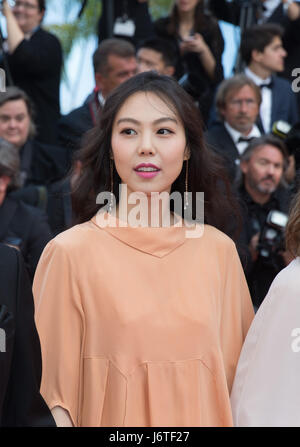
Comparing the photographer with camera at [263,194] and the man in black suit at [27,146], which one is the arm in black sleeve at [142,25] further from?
the photographer with camera at [263,194]

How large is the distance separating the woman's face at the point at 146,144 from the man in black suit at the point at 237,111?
3.16 meters

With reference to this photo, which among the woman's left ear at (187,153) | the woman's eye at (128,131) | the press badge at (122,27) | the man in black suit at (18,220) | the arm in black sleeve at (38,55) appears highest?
the press badge at (122,27)

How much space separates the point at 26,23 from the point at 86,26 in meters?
6.66

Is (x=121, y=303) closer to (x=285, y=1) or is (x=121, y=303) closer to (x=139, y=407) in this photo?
(x=139, y=407)

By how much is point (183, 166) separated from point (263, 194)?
2.52 m

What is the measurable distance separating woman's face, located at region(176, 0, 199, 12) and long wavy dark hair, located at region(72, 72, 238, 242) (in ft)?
12.4

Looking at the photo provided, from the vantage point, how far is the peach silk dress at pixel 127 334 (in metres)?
3.04

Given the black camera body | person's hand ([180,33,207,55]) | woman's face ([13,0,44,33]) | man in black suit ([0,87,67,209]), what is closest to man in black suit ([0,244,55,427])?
the black camera body

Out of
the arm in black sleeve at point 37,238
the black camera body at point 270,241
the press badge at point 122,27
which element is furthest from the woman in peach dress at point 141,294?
the press badge at point 122,27

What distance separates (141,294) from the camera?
3.10m

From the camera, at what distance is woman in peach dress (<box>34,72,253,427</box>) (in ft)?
9.99

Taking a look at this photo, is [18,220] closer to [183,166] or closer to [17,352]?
[183,166]
